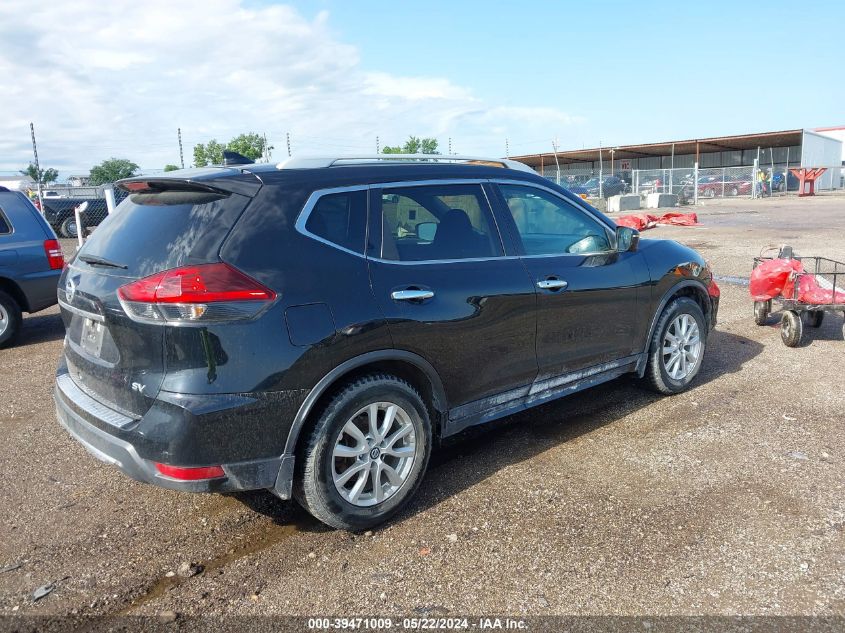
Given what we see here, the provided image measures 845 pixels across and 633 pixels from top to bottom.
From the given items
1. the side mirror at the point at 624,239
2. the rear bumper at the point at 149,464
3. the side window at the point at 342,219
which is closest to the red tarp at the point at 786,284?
the side mirror at the point at 624,239

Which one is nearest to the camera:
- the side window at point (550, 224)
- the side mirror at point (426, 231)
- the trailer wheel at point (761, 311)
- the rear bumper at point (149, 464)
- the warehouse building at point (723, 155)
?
the rear bumper at point (149, 464)

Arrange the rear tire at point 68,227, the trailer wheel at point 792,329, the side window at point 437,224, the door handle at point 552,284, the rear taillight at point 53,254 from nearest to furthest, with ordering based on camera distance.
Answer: the side window at point 437,224 → the door handle at point 552,284 → the trailer wheel at point 792,329 → the rear taillight at point 53,254 → the rear tire at point 68,227

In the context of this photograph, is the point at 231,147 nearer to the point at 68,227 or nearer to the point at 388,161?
the point at 68,227

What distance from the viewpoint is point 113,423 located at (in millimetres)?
3062

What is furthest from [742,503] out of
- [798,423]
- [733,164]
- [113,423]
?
[733,164]

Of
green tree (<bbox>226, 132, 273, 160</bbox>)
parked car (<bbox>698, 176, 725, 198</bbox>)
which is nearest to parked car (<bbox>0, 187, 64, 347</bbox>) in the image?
green tree (<bbox>226, 132, 273, 160</bbox>)

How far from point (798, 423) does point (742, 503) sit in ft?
4.58

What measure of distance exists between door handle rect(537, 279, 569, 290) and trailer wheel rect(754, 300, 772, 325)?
3995mm

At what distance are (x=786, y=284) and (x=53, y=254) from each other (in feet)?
26.2

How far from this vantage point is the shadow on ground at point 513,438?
370cm

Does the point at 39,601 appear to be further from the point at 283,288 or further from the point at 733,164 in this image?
the point at 733,164

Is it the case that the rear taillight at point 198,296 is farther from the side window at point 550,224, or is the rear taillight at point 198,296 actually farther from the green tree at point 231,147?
the green tree at point 231,147

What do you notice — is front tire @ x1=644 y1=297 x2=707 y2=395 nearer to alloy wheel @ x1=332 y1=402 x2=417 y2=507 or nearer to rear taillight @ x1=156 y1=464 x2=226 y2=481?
alloy wheel @ x1=332 y1=402 x2=417 y2=507

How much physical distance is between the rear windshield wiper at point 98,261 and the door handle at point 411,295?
50.6 inches
